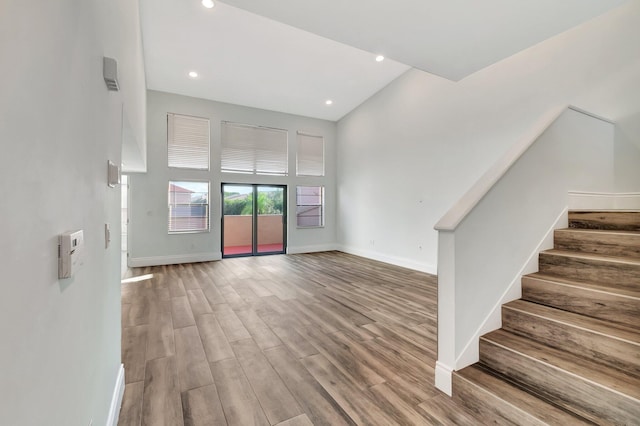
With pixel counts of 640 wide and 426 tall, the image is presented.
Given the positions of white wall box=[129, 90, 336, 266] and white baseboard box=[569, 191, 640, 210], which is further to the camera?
white wall box=[129, 90, 336, 266]

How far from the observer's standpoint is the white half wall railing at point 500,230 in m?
1.89

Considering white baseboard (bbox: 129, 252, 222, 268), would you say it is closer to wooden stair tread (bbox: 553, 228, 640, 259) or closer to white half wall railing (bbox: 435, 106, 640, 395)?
white half wall railing (bbox: 435, 106, 640, 395)

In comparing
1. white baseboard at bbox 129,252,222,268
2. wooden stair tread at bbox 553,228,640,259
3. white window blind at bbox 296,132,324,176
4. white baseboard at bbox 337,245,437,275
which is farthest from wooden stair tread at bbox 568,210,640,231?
white baseboard at bbox 129,252,222,268

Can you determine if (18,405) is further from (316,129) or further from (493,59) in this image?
(316,129)

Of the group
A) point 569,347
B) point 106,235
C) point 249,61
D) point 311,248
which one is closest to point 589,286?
point 569,347

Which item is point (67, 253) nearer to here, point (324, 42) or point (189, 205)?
point (324, 42)

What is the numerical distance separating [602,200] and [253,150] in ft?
21.7

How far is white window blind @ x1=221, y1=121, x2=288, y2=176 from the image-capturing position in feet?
22.8

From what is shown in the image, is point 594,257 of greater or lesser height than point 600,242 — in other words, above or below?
below

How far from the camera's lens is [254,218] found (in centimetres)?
729

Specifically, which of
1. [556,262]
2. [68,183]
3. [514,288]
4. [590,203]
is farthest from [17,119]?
[590,203]

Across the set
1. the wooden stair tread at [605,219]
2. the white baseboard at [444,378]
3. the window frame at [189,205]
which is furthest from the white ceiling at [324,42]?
the white baseboard at [444,378]

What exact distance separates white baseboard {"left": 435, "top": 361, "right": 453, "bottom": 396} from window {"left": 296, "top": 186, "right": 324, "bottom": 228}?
6.09 meters

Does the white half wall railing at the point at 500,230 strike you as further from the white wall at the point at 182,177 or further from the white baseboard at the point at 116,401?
the white wall at the point at 182,177
